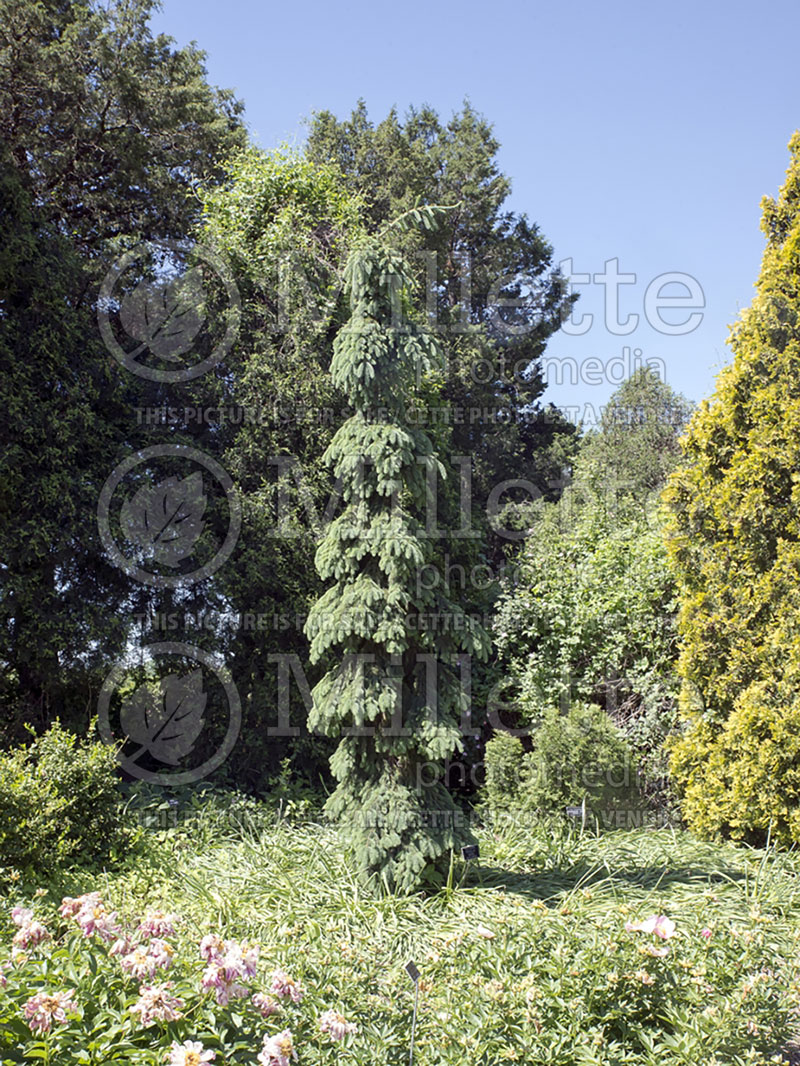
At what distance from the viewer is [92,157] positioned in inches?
372

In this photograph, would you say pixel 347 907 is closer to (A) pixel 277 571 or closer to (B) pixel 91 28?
(A) pixel 277 571

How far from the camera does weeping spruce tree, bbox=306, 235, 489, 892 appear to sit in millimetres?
4746

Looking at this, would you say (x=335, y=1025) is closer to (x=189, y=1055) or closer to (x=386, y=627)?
(x=189, y=1055)

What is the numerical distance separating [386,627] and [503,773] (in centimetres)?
286

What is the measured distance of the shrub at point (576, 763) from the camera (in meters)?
6.49

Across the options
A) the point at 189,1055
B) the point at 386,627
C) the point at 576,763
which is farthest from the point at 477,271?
the point at 189,1055

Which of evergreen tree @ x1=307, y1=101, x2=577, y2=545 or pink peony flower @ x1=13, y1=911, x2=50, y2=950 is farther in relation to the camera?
evergreen tree @ x1=307, y1=101, x2=577, y2=545

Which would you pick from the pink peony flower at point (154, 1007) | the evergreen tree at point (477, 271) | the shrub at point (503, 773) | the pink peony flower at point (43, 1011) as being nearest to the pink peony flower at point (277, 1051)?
the pink peony flower at point (154, 1007)

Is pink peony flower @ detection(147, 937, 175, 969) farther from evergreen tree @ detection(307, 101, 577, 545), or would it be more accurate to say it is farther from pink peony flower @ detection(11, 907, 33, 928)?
evergreen tree @ detection(307, 101, 577, 545)

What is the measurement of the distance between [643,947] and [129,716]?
20.6 ft

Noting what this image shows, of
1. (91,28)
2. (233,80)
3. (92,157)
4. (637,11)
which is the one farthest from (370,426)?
(233,80)

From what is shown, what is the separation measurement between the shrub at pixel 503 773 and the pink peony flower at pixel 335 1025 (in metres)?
4.61

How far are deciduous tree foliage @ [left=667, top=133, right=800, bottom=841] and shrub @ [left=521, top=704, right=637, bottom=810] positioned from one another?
545mm

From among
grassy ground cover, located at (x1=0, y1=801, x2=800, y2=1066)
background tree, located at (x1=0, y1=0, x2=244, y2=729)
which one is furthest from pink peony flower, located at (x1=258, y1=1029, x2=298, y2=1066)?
background tree, located at (x1=0, y1=0, x2=244, y2=729)
